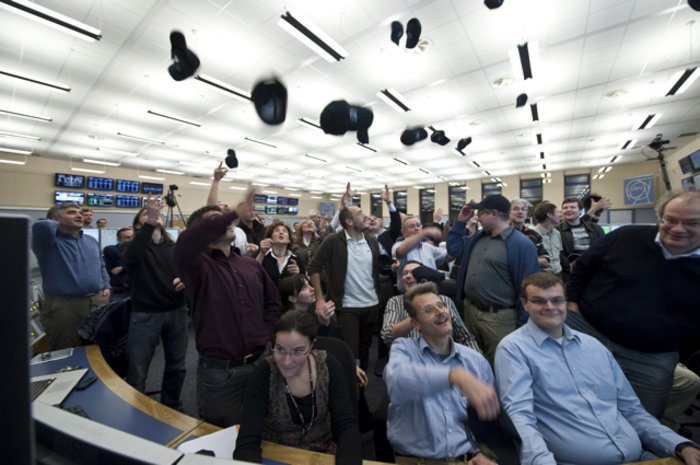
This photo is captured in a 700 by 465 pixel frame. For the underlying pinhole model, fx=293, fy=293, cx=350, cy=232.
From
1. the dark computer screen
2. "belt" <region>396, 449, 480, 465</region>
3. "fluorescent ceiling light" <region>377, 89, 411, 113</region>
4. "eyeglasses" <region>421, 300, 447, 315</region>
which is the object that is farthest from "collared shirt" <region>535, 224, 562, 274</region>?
the dark computer screen

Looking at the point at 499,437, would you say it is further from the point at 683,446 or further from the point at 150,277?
the point at 150,277

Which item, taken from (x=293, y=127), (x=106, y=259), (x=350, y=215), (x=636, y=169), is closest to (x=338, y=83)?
(x=293, y=127)

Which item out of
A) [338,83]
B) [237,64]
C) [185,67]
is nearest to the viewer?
[185,67]

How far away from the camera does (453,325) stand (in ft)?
5.88

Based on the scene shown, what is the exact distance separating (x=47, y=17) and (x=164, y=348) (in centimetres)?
380

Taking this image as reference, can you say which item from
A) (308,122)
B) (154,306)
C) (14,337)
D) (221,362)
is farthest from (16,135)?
(14,337)

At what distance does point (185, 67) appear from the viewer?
12.0 ft

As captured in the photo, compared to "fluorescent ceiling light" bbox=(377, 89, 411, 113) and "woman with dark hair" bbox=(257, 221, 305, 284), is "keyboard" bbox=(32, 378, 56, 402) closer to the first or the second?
"woman with dark hair" bbox=(257, 221, 305, 284)

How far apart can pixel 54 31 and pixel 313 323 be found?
5.35m

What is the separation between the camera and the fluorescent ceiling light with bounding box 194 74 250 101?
4.76 m

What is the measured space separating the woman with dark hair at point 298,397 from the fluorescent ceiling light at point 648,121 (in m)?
9.42

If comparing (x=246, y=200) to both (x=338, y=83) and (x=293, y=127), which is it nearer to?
(x=338, y=83)

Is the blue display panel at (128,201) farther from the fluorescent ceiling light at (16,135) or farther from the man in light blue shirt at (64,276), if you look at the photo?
the man in light blue shirt at (64,276)

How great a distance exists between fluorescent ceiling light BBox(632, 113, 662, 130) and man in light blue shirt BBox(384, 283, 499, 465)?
348 inches
